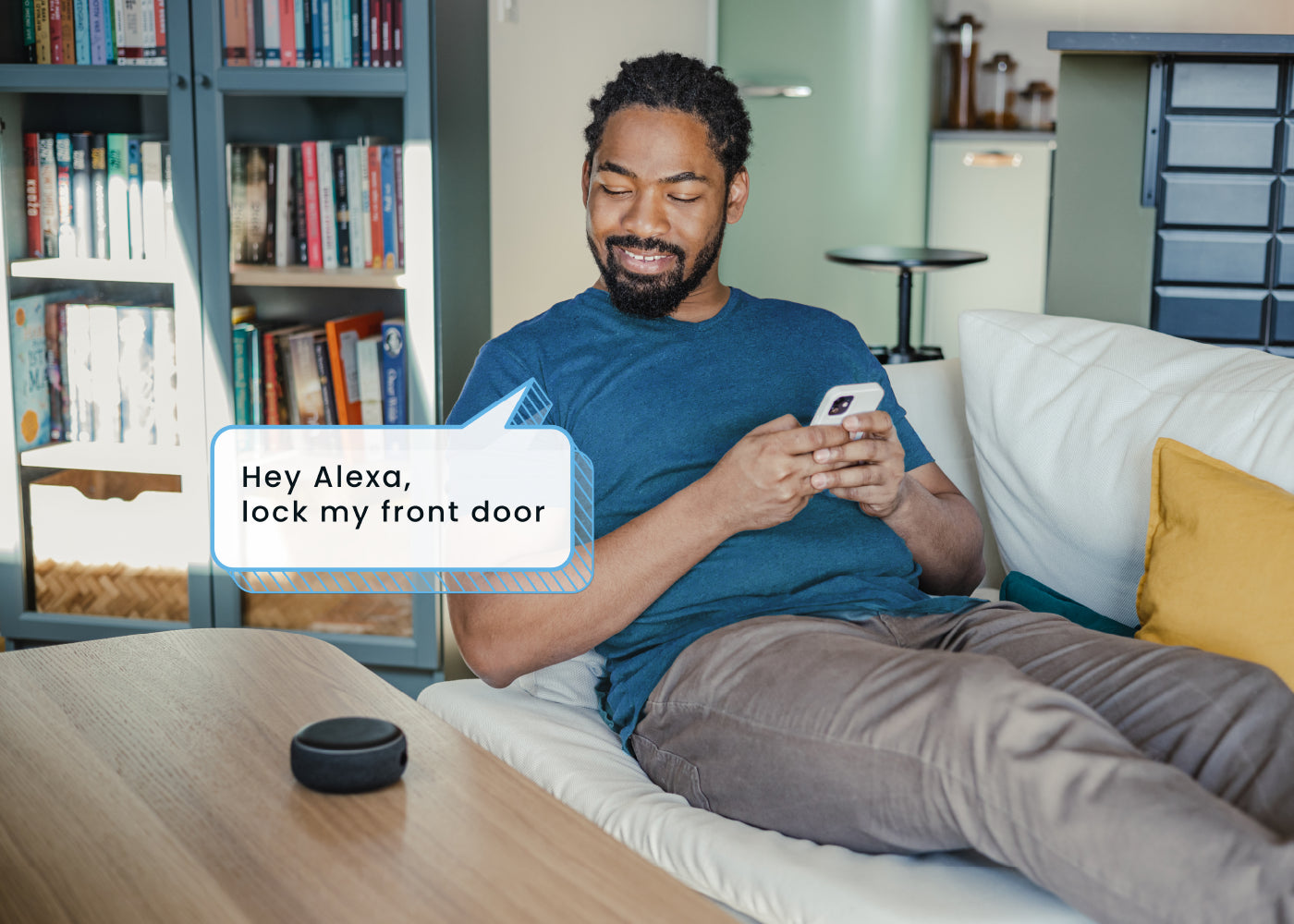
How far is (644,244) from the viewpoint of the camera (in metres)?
1.48

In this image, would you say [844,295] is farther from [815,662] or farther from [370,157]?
[815,662]

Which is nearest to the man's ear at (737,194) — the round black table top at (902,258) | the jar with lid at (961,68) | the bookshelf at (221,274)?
the bookshelf at (221,274)

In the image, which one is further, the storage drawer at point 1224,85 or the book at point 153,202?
the book at point 153,202

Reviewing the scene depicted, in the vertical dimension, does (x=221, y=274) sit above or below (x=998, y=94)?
below

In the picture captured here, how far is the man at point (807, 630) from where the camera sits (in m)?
0.93

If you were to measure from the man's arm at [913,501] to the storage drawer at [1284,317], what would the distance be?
1109 mm

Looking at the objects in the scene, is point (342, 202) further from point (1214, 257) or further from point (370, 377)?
point (1214, 257)

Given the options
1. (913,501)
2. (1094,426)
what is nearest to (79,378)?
(913,501)

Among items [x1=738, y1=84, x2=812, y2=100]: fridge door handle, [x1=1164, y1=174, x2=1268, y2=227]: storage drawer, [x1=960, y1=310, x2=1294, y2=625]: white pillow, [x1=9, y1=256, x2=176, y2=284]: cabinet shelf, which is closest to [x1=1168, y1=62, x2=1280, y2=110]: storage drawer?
[x1=1164, y1=174, x2=1268, y2=227]: storage drawer

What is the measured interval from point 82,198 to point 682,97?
5.09ft

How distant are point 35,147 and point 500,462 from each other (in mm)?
1657

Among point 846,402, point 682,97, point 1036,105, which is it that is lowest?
point 846,402

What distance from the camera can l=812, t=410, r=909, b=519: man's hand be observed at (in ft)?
4.23

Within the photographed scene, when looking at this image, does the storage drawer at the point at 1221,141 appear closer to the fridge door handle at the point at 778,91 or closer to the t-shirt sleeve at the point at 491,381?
the t-shirt sleeve at the point at 491,381
